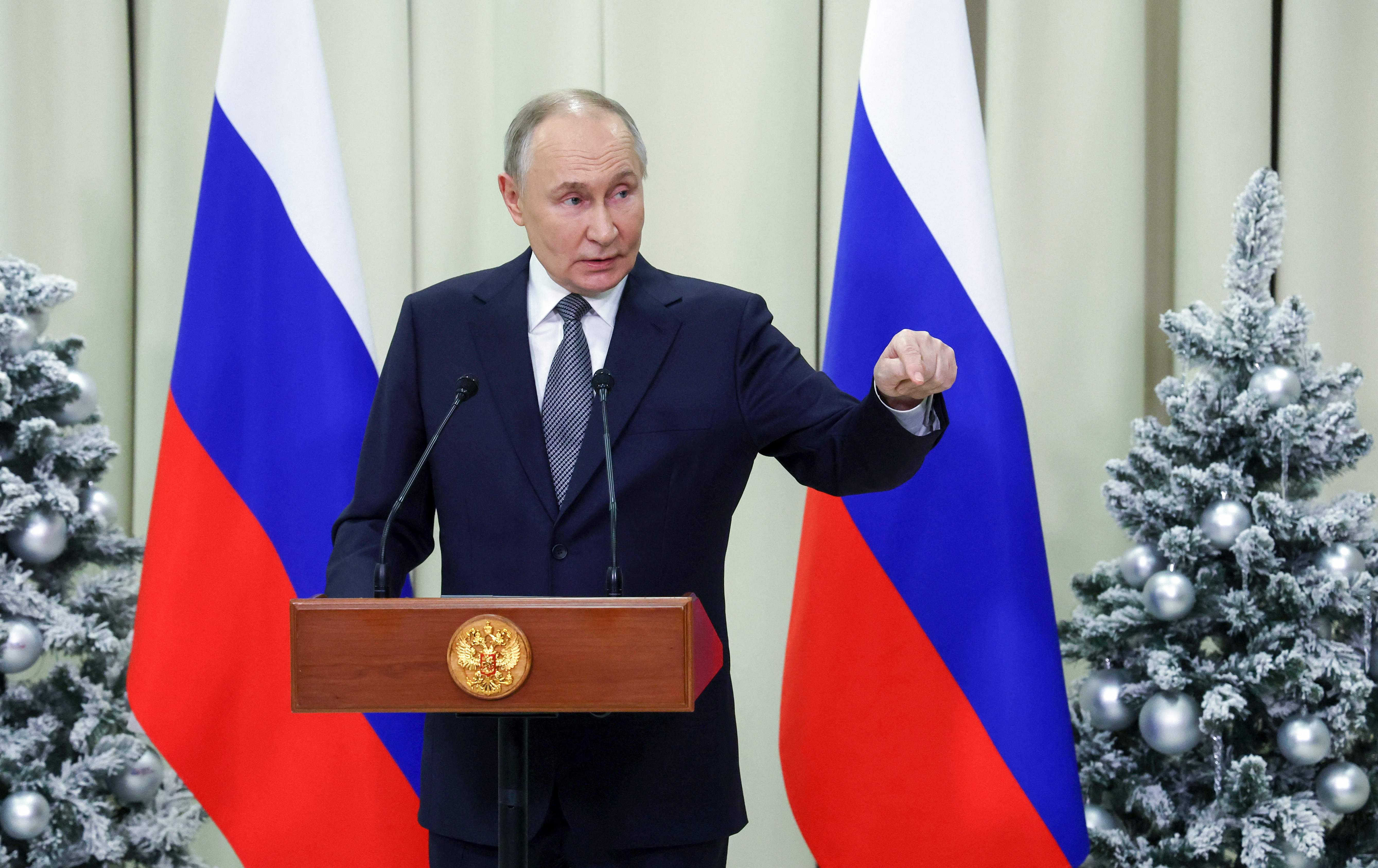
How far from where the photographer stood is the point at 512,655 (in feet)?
3.50

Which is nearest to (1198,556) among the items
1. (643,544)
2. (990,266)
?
(990,266)

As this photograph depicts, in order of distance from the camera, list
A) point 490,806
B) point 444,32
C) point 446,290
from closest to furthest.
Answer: point 490,806
point 446,290
point 444,32

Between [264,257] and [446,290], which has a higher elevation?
[264,257]

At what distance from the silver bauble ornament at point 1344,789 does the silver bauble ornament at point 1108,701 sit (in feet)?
1.06

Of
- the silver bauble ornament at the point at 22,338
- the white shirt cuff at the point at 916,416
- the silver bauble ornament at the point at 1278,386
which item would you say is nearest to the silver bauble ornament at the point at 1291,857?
the silver bauble ornament at the point at 1278,386

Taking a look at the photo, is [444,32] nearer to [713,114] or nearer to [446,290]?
[713,114]

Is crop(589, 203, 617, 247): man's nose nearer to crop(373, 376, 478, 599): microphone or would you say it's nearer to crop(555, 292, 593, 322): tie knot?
crop(555, 292, 593, 322): tie knot

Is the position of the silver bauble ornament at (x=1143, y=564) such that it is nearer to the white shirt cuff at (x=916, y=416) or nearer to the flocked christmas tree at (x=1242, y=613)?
the flocked christmas tree at (x=1242, y=613)

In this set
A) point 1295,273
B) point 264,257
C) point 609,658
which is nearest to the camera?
point 609,658

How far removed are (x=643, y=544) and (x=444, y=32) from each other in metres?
1.91

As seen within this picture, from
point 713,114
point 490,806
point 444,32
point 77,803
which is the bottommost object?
point 77,803

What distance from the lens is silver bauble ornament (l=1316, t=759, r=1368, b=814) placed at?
6.81 ft

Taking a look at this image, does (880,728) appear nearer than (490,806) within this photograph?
No

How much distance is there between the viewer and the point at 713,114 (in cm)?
278
